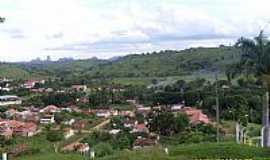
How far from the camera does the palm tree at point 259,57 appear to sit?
22.7 metres

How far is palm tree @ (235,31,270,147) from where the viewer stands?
2269cm

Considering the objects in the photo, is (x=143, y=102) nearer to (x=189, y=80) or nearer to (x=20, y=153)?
(x=189, y=80)

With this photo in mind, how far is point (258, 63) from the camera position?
22.9m

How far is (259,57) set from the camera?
75.0 feet

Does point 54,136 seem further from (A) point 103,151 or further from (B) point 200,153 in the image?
(B) point 200,153

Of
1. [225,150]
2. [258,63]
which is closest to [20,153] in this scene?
[225,150]

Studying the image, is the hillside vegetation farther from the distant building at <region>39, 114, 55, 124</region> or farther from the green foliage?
the distant building at <region>39, 114, 55, 124</region>

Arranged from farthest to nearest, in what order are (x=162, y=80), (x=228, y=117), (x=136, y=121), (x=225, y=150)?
(x=162, y=80)
(x=136, y=121)
(x=228, y=117)
(x=225, y=150)

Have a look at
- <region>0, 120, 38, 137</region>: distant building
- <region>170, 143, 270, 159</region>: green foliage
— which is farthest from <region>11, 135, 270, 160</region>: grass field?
<region>0, 120, 38, 137</region>: distant building

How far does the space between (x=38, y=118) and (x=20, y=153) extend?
1799 inches

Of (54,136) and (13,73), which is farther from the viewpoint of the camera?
(13,73)

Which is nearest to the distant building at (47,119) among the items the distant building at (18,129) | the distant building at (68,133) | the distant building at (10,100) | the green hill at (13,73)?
the distant building at (18,129)

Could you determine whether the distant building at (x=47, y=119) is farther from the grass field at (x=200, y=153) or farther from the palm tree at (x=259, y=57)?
the grass field at (x=200, y=153)

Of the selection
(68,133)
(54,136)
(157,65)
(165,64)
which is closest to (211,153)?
(54,136)
